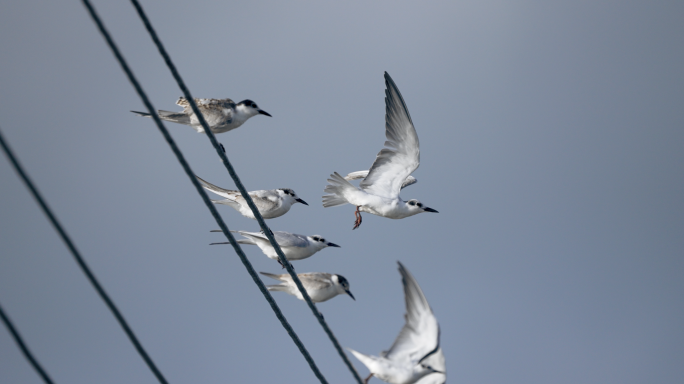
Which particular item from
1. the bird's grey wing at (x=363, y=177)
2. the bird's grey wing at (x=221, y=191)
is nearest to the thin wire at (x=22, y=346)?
the bird's grey wing at (x=221, y=191)

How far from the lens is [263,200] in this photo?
→ 898 centimetres

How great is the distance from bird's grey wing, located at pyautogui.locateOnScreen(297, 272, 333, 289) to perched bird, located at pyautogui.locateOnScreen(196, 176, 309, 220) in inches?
39.5

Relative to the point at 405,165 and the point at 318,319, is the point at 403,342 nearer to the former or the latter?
the point at 405,165

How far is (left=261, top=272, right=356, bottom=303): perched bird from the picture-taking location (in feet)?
28.4

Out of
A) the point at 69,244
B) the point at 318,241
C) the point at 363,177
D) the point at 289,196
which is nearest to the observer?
the point at 69,244

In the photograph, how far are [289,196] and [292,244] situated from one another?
3.08ft

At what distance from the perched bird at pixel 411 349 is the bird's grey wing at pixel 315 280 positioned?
3.18ft

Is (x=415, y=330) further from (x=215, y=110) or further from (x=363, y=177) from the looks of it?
(x=215, y=110)

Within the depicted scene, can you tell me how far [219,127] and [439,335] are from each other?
411 centimetres

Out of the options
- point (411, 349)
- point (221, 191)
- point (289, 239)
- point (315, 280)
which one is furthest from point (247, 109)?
point (411, 349)

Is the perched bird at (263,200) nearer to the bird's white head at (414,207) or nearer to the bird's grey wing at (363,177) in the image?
the bird's white head at (414,207)

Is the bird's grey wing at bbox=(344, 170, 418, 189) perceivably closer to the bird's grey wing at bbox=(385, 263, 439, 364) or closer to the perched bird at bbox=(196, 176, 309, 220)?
the perched bird at bbox=(196, 176, 309, 220)

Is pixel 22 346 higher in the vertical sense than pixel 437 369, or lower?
higher

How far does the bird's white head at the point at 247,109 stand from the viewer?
871 centimetres
